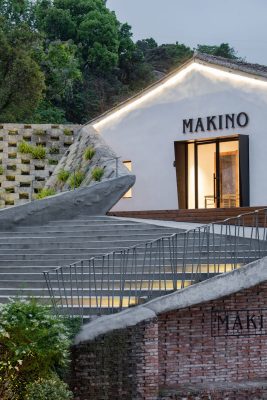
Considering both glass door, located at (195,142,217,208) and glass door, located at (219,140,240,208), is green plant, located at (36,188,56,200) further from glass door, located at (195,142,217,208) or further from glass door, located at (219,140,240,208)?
glass door, located at (219,140,240,208)

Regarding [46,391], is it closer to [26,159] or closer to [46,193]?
[46,193]

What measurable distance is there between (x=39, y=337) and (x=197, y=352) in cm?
315

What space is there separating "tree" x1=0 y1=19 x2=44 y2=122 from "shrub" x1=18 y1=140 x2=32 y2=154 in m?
2.40

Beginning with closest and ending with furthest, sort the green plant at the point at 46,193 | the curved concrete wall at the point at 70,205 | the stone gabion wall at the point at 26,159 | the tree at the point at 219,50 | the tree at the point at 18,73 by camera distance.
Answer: the curved concrete wall at the point at 70,205 < the green plant at the point at 46,193 < the stone gabion wall at the point at 26,159 < the tree at the point at 18,73 < the tree at the point at 219,50

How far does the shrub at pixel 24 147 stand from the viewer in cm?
2527

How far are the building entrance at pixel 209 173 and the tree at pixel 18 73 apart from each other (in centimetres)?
696

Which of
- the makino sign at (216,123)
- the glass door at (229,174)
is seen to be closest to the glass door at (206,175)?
Answer: the glass door at (229,174)

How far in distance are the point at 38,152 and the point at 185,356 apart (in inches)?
517

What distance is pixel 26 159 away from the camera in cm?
2531

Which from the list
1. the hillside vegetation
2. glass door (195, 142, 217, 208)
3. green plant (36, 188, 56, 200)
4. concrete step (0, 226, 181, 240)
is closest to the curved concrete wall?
concrete step (0, 226, 181, 240)

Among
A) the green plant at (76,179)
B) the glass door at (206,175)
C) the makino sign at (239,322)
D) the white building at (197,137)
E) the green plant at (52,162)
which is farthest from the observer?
the green plant at (52,162)

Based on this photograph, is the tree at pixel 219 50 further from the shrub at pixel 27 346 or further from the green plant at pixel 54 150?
the shrub at pixel 27 346

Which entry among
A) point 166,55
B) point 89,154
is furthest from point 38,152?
point 166,55

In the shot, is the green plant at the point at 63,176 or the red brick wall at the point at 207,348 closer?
the red brick wall at the point at 207,348
